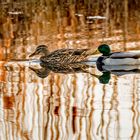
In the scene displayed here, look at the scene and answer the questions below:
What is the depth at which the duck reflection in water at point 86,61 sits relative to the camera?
872 cm

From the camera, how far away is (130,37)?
1077cm

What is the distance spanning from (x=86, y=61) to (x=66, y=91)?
214 centimetres

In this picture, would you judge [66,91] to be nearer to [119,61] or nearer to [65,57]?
[119,61]

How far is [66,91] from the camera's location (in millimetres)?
7434

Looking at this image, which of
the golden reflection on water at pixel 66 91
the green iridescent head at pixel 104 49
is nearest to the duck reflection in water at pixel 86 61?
the green iridescent head at pixel 104 49

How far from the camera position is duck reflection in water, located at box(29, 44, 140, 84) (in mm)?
8719

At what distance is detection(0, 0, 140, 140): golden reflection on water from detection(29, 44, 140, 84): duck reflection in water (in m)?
0.26

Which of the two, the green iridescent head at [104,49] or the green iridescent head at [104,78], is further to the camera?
the green iridescent head at [104,49]

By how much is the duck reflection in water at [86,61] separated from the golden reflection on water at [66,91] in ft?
0.86

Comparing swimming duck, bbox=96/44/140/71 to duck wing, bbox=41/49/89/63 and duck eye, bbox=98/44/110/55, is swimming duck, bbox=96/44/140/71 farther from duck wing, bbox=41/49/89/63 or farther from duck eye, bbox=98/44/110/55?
duck wing, bbox=41/49/89/63

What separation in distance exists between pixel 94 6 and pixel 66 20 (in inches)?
79.9

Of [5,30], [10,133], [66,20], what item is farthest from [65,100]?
[66,20]

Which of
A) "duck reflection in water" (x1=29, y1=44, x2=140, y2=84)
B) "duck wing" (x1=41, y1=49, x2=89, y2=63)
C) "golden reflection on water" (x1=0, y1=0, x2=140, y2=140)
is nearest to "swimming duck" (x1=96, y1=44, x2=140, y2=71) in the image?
"duck reflection in water" (x1=29, y1=44, x2=140, y2=84)

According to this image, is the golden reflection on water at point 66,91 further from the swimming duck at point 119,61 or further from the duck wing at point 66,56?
the swimming duck at point 119,61
